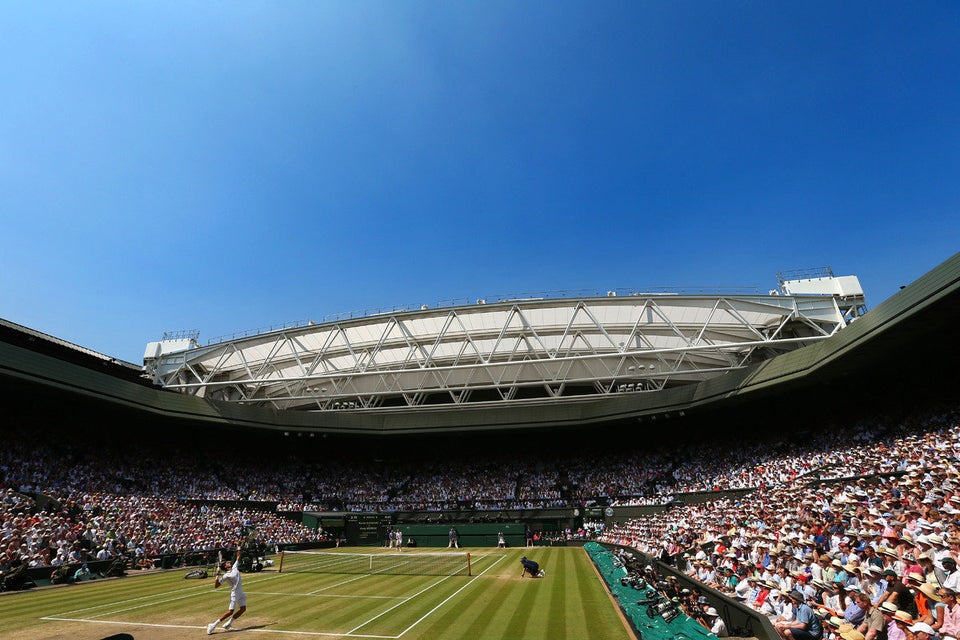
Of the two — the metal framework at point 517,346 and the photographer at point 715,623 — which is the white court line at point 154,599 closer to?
the metal framework at point 517,346

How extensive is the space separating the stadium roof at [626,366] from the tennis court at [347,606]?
13.8m

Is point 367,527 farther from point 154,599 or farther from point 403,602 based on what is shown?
point 403,602

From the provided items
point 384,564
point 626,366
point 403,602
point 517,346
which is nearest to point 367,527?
point 384,564

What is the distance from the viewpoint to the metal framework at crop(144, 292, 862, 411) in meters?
36.1

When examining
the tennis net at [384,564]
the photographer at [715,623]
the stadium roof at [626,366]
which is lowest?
the tennis net at [384,564]

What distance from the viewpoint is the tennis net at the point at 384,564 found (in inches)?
1005

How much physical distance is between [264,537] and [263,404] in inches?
666

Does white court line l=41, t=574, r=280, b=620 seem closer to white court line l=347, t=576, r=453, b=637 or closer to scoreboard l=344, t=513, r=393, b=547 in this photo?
white court line l=347, t=576, r=453, b=637

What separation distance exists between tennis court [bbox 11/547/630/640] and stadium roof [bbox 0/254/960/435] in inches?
544

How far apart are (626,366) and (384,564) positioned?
25490mm

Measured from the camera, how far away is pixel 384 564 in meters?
28.6

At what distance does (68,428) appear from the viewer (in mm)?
40906

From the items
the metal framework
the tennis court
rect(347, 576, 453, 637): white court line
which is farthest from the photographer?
the metal framework

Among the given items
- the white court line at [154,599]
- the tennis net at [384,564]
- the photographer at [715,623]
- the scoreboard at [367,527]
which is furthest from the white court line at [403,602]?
the scoreboard at [367,527]
